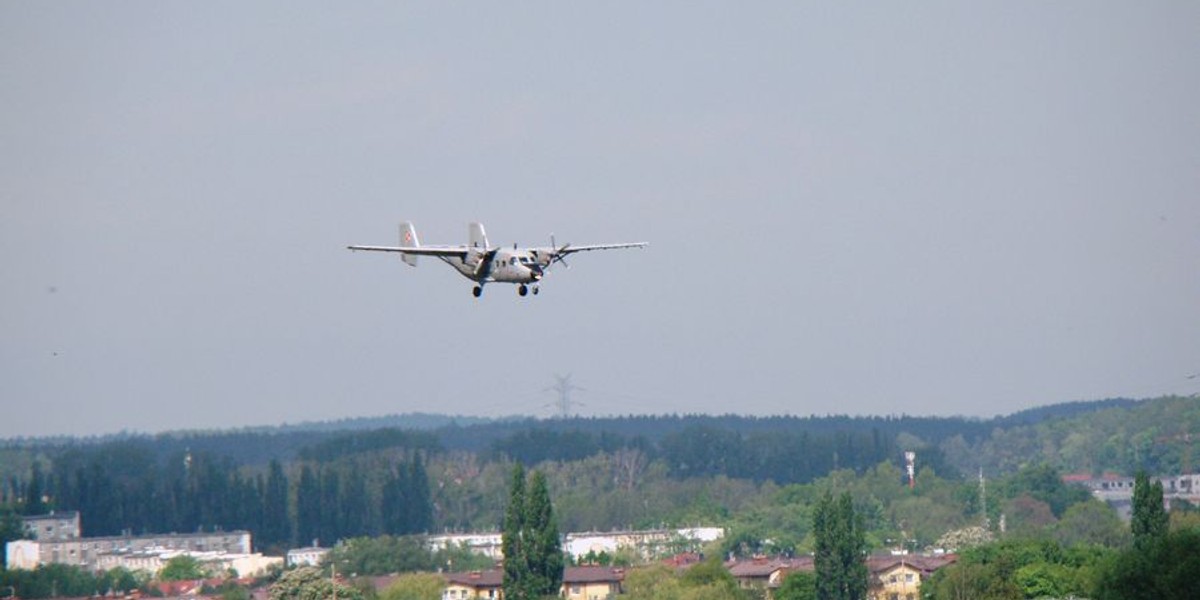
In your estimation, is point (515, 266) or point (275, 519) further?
point (275, 519)

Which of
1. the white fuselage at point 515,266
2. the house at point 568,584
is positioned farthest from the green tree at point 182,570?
the white fuselage at point 515,266

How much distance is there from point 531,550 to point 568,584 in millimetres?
20614

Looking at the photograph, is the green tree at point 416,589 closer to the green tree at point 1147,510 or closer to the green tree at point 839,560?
the green tree at point 839,560

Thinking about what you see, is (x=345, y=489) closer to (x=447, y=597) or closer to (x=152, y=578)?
(x=152, y=578)

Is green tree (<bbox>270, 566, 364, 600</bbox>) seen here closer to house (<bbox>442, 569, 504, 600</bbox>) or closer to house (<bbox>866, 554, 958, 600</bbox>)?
house (<bbox>442, 569, 504, 600</bbox>)

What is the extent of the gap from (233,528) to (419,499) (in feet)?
51.1

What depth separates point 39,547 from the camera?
16962cm

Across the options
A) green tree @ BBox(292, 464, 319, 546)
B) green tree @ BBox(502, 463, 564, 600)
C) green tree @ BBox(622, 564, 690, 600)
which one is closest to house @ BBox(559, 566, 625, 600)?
green tree @ BBox(622, 564, 690, 600)

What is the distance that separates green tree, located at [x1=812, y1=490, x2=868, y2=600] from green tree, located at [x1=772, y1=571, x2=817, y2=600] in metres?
3.03

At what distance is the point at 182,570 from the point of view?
167750 millimetres

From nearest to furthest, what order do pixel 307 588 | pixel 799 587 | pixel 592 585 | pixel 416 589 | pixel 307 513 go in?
1. pixel 307 588
2. pixel 799 587
3. pixel 416 589
4. pixel 592 585
5. pixel 307 513

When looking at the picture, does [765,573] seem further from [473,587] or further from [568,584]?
[473,587]

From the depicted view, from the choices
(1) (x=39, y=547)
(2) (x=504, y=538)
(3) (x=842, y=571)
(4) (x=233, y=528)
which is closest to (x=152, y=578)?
(1) (x=39, y=547)

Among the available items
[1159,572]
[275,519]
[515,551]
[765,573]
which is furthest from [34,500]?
[1159,572]
